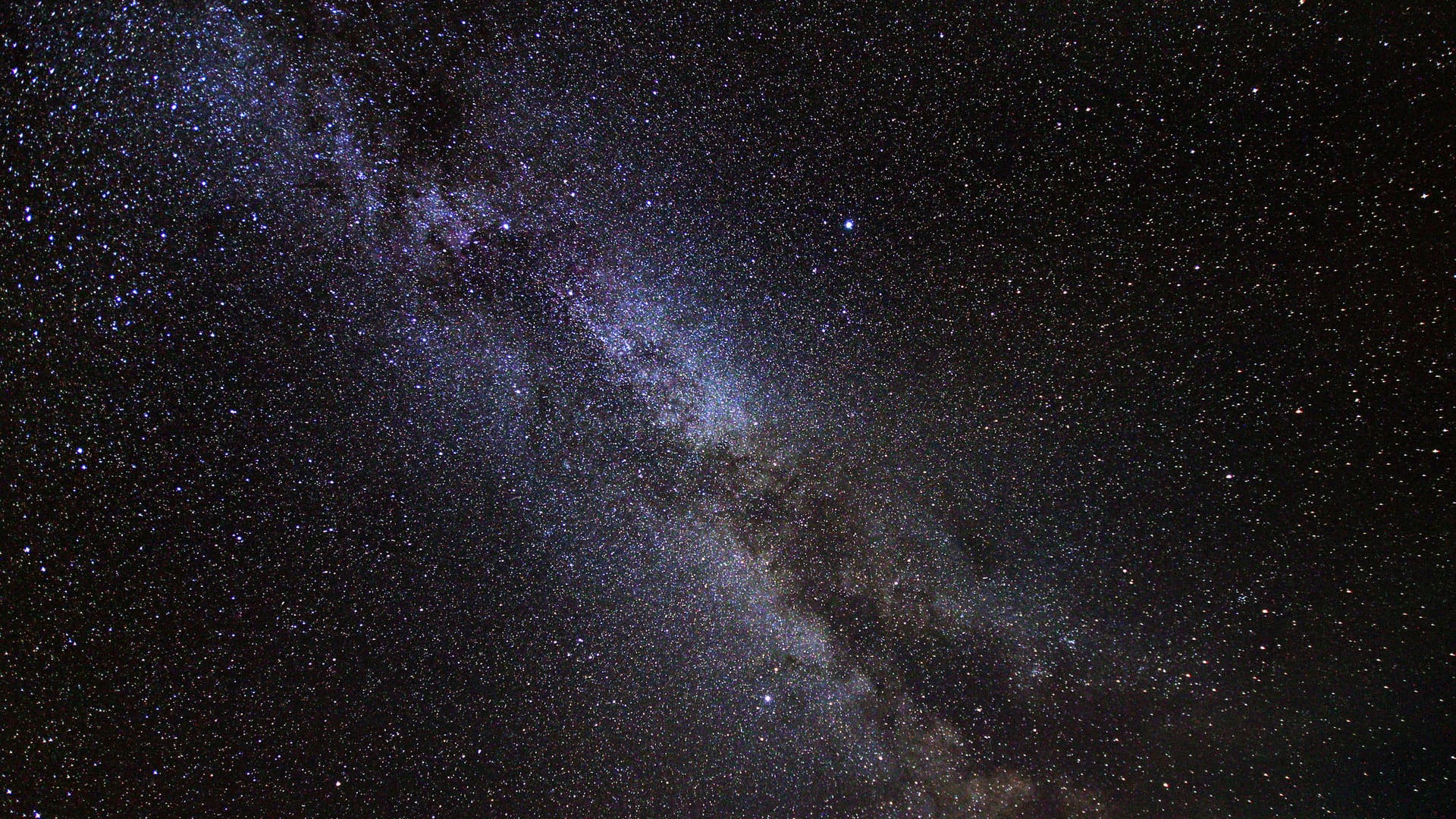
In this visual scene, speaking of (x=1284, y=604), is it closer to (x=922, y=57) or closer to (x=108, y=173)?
(x=922, y=57)

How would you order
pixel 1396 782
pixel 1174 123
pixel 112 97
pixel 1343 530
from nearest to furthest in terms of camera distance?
pixel 112 97 < pixel 1174 123 < pixel 1343 530 < pixel 1396 782

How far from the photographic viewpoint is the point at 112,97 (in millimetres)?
818

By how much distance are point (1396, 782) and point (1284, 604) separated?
26.3 inches

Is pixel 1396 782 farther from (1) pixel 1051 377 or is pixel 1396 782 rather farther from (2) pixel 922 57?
(2) pixel 922 57

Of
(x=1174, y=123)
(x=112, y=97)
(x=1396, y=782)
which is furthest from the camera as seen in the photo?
(x=1396, y=782)

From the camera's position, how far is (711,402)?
1361 mm

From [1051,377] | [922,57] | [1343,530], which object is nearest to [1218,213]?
[1051,377]

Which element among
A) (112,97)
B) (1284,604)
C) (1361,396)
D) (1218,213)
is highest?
(1218,213)

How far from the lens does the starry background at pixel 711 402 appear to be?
Result: 90cm

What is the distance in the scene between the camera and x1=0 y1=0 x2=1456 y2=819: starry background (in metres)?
0.90

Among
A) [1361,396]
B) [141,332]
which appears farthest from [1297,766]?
[141,332]

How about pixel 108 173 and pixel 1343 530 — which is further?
pixel 1343 530

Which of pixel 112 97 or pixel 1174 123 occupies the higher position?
pixel 1174 123

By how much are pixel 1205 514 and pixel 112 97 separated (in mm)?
2547
